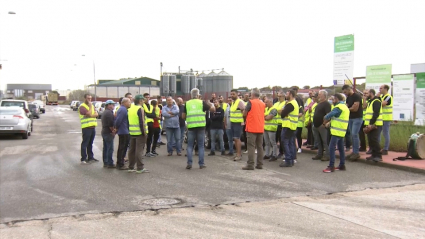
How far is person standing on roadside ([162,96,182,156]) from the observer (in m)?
12.2

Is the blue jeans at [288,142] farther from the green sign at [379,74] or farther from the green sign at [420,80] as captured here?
the green sign at [420,80]

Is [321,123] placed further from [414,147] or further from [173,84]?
[173,84]

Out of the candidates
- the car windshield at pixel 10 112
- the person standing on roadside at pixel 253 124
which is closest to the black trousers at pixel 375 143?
the person standing on roadside at pixel 253 124

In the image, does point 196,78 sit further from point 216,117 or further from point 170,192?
point 170,192

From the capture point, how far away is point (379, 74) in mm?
14461

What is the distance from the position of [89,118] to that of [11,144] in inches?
287

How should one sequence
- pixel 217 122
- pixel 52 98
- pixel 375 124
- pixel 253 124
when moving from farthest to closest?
pixel 52 98 < pixel 217 122 < pixel 375 124 < pixel 253 124

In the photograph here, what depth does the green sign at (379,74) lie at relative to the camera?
46.6ft

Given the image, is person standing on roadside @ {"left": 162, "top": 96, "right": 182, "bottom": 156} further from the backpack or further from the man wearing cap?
the backpack

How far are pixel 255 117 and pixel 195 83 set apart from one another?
716 inches

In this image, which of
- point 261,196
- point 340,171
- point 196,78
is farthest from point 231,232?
point 196,78

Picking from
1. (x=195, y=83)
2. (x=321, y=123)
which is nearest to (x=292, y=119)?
(x=321, y=123)

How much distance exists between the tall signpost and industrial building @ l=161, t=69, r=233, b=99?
1173 centimetres

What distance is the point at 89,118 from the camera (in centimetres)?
1102
